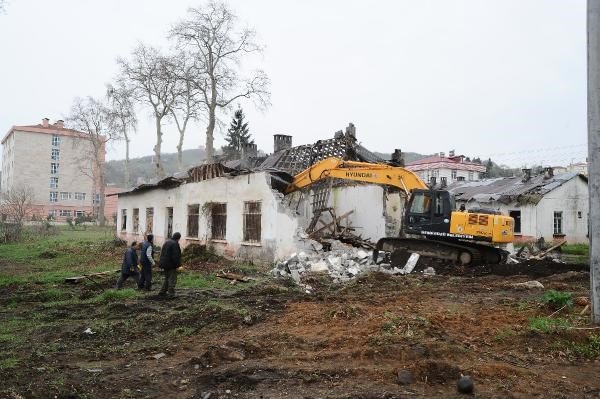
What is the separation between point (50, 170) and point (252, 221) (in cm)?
6986

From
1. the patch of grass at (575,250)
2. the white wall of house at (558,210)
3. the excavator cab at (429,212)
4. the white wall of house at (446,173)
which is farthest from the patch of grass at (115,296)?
the white wall of house at (446,173)

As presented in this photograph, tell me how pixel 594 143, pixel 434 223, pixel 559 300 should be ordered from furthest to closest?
pixel 434 223
pixel 559 300
pixel 594 143

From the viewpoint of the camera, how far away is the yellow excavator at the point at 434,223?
15.1m

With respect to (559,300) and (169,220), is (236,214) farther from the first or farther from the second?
(559,300)

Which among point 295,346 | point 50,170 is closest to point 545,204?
point 295,346

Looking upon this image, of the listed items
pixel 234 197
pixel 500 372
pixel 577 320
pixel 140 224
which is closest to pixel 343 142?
pixel 234 197

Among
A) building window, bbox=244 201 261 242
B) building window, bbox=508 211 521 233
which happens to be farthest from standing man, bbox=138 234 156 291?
building window, bbox=508 211 521 233

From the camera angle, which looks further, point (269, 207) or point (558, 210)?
point (558, 210)

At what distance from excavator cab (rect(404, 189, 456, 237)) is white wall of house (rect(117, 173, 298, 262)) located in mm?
3719

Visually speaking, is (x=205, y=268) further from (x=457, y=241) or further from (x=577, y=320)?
(x=577, y=320)

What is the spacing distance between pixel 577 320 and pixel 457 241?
828cm

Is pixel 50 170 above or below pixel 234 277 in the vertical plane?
above

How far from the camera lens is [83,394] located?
511 cm

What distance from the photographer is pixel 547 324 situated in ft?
24.1
